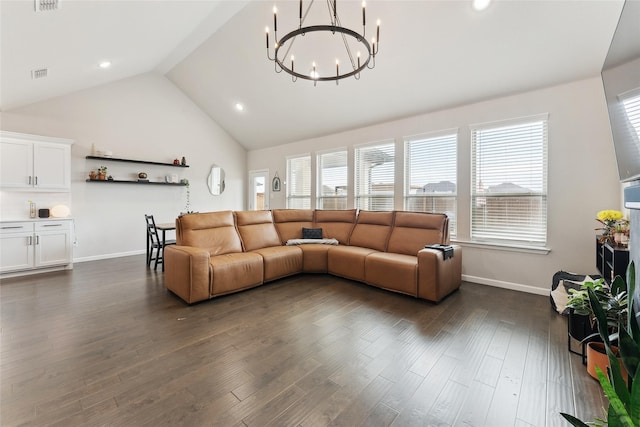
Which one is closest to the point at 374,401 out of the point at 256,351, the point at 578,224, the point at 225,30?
the point at 256,351

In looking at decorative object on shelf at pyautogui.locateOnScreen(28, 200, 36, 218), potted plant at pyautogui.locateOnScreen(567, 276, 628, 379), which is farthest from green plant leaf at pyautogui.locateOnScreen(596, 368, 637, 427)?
decorative object on shelf at pyautogui.locateOnScreen(28, 200, 36, 218)

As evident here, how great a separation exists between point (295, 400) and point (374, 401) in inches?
18.7

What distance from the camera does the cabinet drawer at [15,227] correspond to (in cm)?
396

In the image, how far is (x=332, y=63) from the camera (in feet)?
13.7

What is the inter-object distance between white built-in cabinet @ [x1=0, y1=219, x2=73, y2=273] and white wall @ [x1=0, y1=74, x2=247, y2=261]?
645 mm

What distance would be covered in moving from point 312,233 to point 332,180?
5.39ft

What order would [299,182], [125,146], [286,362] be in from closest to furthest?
1. [286,362]
2. [125,146]
3. [299,182]

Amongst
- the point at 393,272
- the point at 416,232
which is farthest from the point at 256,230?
the point at 416,232

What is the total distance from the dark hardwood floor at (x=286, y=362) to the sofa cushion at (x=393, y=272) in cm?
19

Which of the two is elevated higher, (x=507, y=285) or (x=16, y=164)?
(x=16, y=164)

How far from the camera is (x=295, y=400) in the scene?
1620 millimetres

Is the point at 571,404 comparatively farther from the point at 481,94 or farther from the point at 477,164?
the point at 481,94

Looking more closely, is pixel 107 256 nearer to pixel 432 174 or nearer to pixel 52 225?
→ pixel 52 225

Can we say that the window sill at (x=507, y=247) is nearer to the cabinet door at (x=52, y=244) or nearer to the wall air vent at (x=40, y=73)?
the wall air vent at (x=40, y=73)
